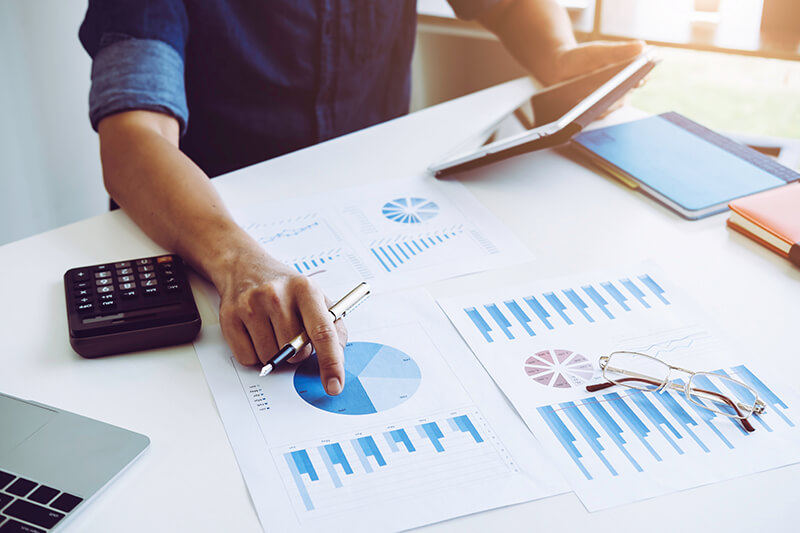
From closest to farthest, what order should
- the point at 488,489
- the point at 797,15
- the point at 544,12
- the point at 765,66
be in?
1. the point at 488,489
2. the point at 544,12
3. the point at 797,15
4. the point at 765,66

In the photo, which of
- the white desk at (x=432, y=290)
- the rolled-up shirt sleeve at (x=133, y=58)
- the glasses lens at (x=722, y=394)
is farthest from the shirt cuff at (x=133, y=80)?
the glasses lens at (x=722, y=394)

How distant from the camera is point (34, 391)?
664 mm

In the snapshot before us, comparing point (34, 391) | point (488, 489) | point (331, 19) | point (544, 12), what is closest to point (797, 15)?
point (544, 12)

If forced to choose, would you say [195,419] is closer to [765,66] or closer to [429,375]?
[429,375]

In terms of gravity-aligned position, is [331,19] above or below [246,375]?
above

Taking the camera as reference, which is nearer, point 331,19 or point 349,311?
point 349,311

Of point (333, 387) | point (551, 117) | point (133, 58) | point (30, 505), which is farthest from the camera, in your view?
point (551, 117)

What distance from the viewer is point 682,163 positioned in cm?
107

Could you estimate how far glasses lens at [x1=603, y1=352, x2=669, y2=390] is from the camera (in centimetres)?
68

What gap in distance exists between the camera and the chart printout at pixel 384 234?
86 centimetres

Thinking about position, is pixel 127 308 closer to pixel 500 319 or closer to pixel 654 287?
pixel 500 319

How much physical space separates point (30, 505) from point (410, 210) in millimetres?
592

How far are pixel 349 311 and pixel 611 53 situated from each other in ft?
2.58

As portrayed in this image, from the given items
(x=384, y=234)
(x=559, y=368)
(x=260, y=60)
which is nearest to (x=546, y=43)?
(x=260, y=60)
